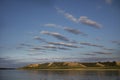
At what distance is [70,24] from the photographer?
590 centimetres

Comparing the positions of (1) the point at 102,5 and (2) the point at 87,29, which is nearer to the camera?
(1) the point at 102,5

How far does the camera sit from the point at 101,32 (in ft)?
19.2

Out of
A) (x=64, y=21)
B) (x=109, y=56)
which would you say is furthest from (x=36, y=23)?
(x=109, y=56)

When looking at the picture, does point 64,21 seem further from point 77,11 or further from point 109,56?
point 109,56

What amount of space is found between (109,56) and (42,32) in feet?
6.00

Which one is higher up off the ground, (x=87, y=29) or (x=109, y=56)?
(x=87, y=29)

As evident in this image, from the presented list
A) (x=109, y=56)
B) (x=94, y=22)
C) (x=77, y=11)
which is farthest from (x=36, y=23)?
(x=109, y=56)

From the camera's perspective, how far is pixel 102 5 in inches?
219

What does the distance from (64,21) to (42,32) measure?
2.07 ft

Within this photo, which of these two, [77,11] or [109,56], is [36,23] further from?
[109,56]

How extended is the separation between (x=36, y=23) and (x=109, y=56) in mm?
2055

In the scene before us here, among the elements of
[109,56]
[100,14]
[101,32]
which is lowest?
[109,56]

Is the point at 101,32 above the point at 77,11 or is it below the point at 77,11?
below

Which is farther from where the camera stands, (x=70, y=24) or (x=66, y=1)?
(x=70, y=24)
